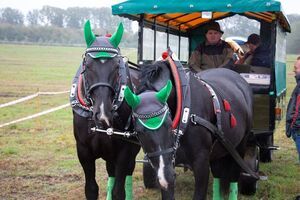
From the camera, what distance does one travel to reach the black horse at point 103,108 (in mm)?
3502

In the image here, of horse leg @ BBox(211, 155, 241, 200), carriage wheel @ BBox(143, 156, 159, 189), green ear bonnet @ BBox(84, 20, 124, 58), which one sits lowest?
carriage wheel @ BBox(143, 156, 159, 189)

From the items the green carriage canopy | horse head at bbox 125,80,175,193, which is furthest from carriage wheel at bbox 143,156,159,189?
horse head at bbox 125,80,175,193

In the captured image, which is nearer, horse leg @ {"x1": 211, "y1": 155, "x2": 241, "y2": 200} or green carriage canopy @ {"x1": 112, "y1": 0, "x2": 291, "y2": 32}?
horse leg @ {"x1": 211, "y1": 155, "x2": 241, "y2": 200}

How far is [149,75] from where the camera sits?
3.43 meters

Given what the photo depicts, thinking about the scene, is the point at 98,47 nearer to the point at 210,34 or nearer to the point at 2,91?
the point at 210,34

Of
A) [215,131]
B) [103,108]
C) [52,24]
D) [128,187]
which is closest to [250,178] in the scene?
[128,187]

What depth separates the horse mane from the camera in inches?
132

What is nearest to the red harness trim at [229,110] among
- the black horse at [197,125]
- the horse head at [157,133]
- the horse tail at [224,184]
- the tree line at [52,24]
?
the black horse at [197,125]

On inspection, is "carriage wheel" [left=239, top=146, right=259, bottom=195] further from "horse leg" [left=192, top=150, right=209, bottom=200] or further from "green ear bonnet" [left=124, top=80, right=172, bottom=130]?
"green ear bonnet" [left=124, top=80, right=172, bottom=130]

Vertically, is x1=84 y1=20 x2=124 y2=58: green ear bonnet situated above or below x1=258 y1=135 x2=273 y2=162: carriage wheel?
above

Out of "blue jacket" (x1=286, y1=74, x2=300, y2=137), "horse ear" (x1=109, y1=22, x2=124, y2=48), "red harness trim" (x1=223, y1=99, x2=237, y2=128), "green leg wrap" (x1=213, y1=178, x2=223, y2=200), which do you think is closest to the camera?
"horse ear" (x1=109, y1=22, x2=124, y2=48)

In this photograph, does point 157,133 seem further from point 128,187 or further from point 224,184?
point 224,184

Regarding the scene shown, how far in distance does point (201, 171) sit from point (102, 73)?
44.8 inches

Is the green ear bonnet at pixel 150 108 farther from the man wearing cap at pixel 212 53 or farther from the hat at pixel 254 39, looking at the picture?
the hat at pixel 254 39
